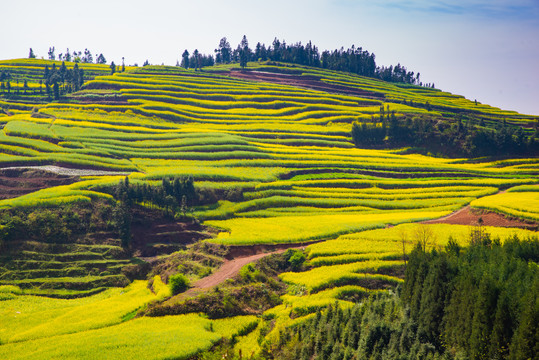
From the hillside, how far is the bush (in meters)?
0.47

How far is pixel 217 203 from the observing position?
76000mm

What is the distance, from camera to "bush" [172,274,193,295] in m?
46.9

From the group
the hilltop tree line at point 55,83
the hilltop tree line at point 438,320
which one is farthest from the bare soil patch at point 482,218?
the hilltop tree line at point 55,83

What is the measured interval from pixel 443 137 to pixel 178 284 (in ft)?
316

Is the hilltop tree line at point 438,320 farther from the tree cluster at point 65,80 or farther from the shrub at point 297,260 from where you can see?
the tree cluster at point 65,80

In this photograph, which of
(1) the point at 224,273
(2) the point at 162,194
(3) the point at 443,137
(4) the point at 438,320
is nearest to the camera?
(4) the point at 438,320

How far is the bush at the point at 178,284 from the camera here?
4694 centimetres

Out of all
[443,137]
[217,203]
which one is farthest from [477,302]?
[443,137]

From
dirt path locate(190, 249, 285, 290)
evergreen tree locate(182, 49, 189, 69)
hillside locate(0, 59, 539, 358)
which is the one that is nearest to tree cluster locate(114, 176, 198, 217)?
hillside locate(0, 59, 539, 358)

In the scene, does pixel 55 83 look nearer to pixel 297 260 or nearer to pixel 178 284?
pixel 178 284

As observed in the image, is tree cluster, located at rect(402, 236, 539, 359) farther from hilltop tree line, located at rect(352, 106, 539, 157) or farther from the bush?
hilltop tree line, located at rect(352, 106, 539, 157)

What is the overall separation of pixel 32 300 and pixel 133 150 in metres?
52.2

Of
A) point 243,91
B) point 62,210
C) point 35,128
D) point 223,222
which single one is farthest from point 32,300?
point 243,91

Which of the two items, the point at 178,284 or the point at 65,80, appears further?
the point at 65,80
